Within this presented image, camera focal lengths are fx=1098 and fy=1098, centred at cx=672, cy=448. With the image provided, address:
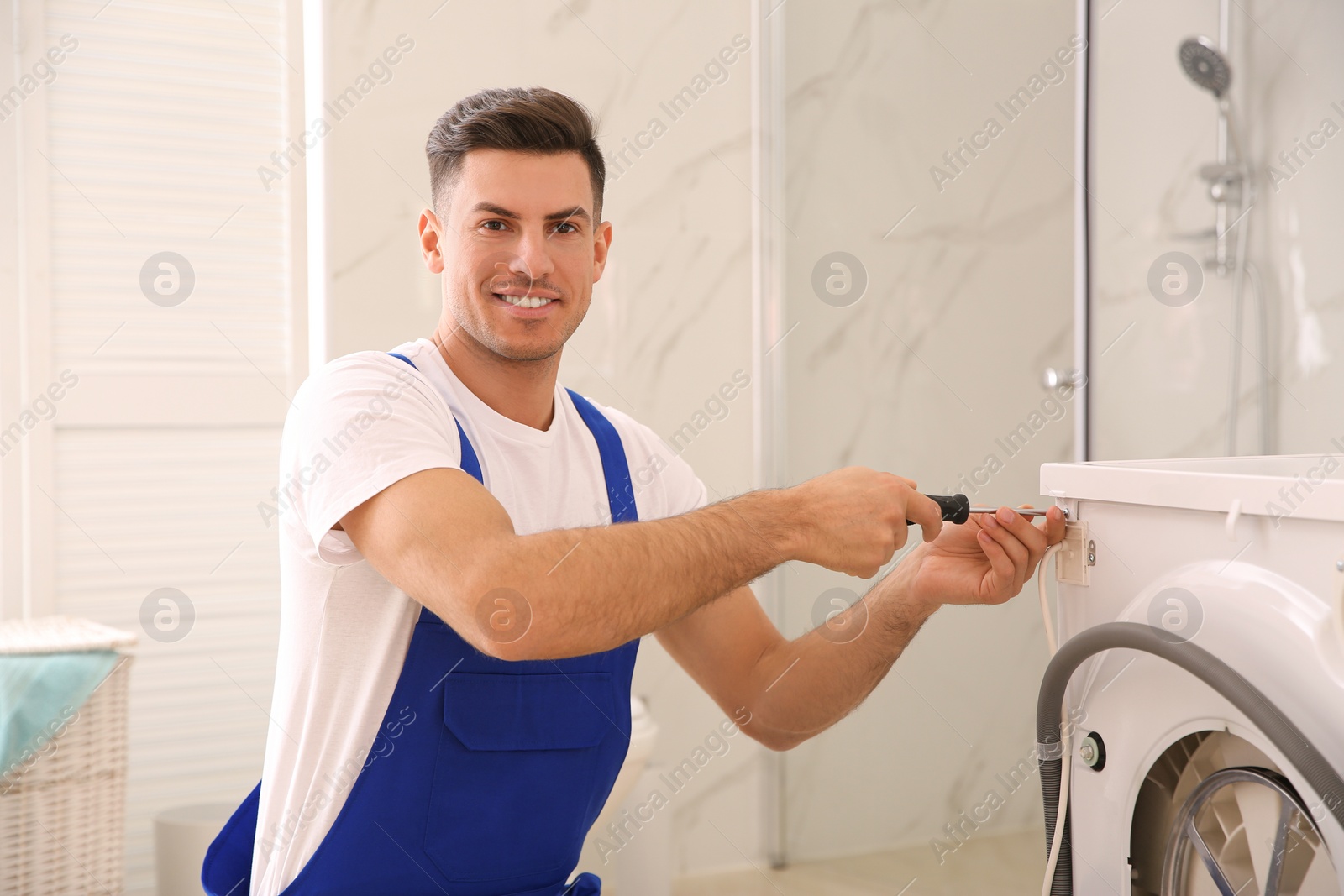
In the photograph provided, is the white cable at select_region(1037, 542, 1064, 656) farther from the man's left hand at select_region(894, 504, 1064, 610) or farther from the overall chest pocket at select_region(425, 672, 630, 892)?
the overall chest pocket at select_region(425, 672, 630, 892)

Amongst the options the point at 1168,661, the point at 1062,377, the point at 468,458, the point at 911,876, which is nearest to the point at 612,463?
the point at 468,458

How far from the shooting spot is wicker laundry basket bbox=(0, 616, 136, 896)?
179 centimetres

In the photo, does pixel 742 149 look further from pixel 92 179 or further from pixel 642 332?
pixel 92 179

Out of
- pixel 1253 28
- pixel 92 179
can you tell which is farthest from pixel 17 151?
pixel 1253 28

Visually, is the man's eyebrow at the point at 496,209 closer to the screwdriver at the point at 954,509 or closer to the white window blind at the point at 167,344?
the screwdriver at the point at 954,509

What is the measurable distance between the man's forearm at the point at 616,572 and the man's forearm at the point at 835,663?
27 centimetres

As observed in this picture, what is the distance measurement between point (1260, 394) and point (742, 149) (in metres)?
1.29

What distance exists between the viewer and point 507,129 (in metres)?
1.13

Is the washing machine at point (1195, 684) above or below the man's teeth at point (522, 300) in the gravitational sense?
below

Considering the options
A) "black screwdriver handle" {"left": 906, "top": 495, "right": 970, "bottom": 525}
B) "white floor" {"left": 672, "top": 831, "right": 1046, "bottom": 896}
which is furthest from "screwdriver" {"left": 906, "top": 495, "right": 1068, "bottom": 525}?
"white floor" {"left": 672, "top": 831, "right": 1046, "bottom": 896}

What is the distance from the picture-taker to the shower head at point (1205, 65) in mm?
1663

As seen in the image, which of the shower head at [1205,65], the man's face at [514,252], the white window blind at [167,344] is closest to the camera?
the man's face at [514,252]

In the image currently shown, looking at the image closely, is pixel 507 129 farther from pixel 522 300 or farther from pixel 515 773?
pixel 515 773

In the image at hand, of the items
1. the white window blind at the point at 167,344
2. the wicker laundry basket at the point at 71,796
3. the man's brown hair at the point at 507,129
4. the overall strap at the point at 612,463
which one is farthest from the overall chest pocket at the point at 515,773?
the white window blind at the point at 167,344
